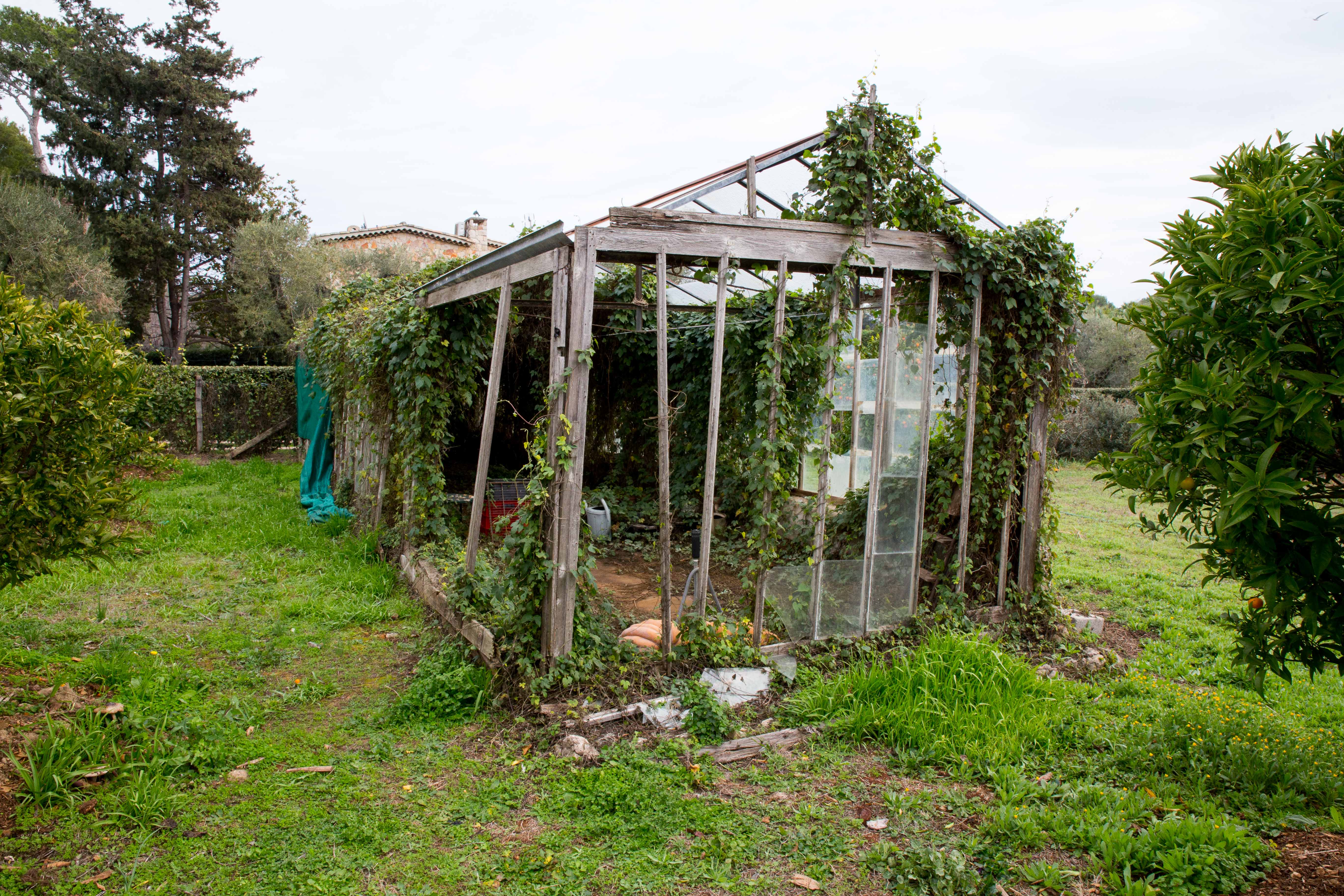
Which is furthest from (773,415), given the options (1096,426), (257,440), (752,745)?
(1096,426)

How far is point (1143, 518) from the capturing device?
9.30ft

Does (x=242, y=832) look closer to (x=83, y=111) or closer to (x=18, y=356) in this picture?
(x=18, y=356)

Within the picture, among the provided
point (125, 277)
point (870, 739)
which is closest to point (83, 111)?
point (125, 277)

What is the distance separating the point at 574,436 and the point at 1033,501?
3.38 m

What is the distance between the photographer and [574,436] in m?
4.02

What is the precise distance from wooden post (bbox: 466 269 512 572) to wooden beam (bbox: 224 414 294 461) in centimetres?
967

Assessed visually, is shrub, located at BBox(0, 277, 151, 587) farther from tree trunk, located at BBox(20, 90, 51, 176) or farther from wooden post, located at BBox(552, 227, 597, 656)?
tree trunk, located at BBox(20, 90, 51, 176)

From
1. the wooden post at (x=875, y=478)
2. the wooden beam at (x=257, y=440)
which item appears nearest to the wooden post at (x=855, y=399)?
the wooden post at (x=875, y=478)

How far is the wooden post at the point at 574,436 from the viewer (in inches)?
156

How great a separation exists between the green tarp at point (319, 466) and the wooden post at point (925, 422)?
6.55 meters

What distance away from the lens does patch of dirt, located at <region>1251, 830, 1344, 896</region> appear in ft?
8.23

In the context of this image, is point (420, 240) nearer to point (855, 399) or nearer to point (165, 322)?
point (165, 322)

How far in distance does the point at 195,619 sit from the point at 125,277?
21.8 meters

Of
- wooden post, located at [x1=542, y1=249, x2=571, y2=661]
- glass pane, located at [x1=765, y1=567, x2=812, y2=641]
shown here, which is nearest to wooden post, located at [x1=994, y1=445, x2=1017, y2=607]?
glass pane, located at [x1=765, y1=567, x2=812, y2=641]
